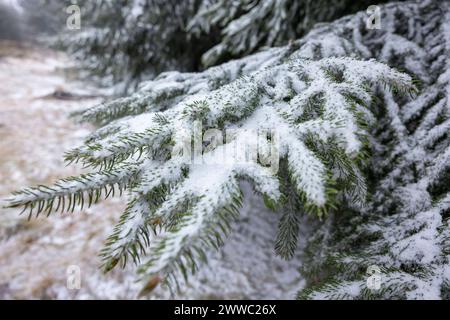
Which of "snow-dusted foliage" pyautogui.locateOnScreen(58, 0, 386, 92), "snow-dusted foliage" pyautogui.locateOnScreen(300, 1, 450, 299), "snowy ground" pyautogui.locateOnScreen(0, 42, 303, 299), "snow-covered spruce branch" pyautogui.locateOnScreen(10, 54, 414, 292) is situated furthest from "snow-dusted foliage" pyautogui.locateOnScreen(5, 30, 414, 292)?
"snowy ground" pyautogui.locateOnScreen(0, 42, 303, 299)

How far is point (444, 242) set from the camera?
1.21 metres

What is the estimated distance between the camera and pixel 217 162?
993mm

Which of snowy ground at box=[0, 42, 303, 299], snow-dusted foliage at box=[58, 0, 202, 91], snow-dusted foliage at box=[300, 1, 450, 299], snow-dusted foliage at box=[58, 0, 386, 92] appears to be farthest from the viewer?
snow-dusted foliage at box=[58, 0, 202, 91]

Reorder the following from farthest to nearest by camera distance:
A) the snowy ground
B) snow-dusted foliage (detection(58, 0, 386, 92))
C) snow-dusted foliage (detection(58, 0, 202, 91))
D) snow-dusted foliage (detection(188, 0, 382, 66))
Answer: snow-dusted foliage (detection(58, 0, 202, 91)), the snowy ground, snow-dusted foliage (detection(58, 0, 386, 92)), snow-dusted foliage (detection(188, 0, 382, 66))

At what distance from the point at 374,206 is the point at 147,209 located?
115 centimetres

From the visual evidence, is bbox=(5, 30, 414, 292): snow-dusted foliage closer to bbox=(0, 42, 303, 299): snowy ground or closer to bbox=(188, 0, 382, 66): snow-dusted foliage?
bbox=(188, 0, 382, 66): snow-dusted foliage

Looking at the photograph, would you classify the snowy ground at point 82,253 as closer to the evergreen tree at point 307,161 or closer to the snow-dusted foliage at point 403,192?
the snow-dusted foliage at point 403,192

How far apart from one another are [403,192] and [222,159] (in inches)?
39.5

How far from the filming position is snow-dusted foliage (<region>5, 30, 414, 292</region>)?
2.76ft

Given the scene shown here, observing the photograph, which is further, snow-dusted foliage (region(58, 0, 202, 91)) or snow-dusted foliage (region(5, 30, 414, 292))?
snow-dusted foliage (region(58, 0, 202, 91))

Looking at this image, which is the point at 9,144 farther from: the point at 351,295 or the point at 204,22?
the point at 351,295

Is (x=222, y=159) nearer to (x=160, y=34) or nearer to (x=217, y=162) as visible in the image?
(x=217, y=162)

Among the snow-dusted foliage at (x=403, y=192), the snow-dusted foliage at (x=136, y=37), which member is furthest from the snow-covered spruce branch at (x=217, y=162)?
the snow-dusted foliage at (x=136, y=37)

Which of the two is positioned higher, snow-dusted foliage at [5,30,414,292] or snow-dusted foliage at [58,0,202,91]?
snow-dusted foliage at [58,0,202,91]
